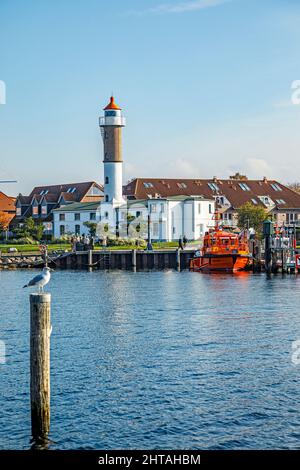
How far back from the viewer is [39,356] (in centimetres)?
2167

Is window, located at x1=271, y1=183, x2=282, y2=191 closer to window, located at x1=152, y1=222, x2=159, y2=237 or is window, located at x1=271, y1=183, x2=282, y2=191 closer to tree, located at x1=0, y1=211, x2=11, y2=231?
Answer: window, located at x1=152, y1=222, x2=159, y2=237

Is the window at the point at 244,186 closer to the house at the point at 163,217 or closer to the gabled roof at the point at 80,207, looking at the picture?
the house at the point at 163,217

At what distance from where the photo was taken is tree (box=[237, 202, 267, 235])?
114m

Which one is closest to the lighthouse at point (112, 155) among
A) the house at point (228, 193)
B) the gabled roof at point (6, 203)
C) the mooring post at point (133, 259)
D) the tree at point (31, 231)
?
the house at point (228, 193)

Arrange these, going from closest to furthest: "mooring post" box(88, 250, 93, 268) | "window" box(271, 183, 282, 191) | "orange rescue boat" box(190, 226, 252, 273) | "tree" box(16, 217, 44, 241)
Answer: "orange rescue boat" box(190, 226, 252, 273) → "mooring post" box(88, 250, 93, 268) → "tree" box(16, 217, 44, 241) → "window" box(271, 183, 282, 191)

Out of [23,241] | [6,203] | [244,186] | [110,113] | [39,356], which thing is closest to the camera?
[39,356]

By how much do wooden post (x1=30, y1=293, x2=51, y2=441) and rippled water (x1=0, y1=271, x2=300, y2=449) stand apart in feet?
2.73

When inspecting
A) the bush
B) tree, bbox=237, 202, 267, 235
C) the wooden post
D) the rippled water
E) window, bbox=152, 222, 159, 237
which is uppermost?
tree, bbox=237, 202, 267, 235

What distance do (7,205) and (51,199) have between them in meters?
18.3

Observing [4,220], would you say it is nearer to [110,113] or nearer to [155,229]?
[110,113]

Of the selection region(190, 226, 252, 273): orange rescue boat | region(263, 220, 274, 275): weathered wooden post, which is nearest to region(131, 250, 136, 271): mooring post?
region(190, 226, 252, 273): orange rescue boat

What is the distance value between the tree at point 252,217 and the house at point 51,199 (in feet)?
85.2

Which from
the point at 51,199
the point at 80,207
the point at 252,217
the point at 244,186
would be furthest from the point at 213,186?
→ the point at 51,199
